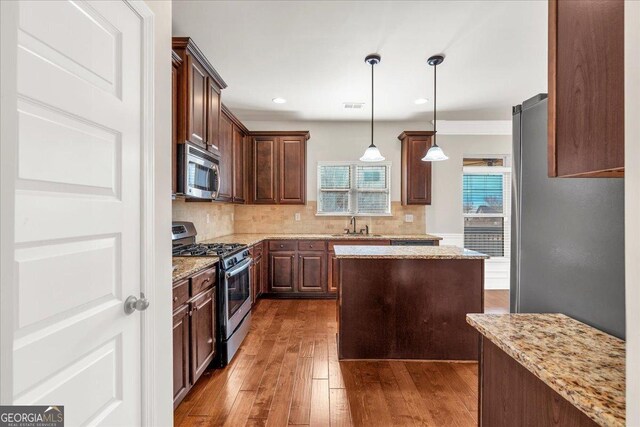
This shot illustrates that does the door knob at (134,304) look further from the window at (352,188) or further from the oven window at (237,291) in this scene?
the window at (352,188)

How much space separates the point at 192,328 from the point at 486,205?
16.0 ft

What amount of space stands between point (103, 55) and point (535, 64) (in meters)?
3.60

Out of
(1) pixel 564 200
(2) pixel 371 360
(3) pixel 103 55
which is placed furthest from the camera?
(2) pixel 371 360

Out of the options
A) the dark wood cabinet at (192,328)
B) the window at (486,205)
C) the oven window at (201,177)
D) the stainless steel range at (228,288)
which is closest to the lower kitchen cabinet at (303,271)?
the stainless steel range at (228,288)

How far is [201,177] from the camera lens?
254 cm

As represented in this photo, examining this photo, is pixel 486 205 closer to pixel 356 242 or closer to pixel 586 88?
pixel 356 242

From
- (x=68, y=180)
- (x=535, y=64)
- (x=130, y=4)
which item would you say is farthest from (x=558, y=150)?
(x=535, y=64)

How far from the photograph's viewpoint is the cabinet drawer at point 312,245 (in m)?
4.36

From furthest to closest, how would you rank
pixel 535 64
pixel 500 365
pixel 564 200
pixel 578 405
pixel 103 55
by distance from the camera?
1. pixel 535 64
2. pixel 564 200
3. pixel 500 365
4. pixel 103 55
5. pixel 578 405

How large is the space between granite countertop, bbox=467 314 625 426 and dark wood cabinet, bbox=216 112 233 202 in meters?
2.93

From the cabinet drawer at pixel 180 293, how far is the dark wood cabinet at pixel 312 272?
8.40ft

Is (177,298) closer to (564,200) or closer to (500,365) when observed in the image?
(500,365)

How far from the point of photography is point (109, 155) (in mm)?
1009

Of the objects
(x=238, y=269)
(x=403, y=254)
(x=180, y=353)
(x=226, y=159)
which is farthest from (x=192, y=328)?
(x=226, y=159)
